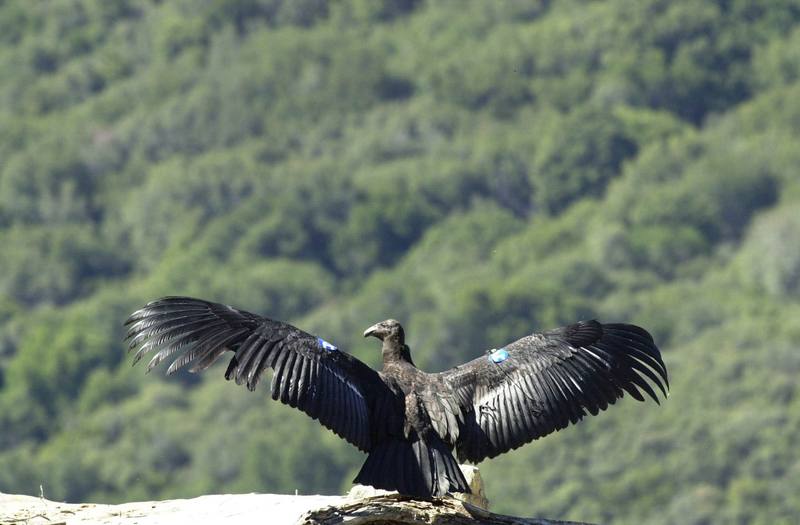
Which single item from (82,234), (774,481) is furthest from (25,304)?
(774,481)

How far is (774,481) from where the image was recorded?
187ft

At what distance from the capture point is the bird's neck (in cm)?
1370

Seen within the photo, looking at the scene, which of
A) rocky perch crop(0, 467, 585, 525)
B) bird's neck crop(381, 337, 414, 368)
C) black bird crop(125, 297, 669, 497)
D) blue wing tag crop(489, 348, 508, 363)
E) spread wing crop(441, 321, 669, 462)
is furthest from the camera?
bird's neck crop(381, 337, 414, 368)

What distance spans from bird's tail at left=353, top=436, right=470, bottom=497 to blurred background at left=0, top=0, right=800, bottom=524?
40201mm

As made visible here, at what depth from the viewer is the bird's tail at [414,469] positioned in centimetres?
1273

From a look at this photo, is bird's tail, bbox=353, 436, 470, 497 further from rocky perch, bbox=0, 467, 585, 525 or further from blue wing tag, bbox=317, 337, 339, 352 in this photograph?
blue wing tag, bbox=317, 337, 339, 352

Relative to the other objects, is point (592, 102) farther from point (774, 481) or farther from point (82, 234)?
point (774, 481)

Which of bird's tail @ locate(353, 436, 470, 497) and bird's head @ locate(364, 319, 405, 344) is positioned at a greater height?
bird's head @ locate(364, 319, 405, 344)

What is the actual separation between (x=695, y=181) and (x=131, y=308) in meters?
25.2

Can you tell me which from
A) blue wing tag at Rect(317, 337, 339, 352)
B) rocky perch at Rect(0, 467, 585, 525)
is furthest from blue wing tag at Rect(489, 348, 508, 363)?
blue wing tag at Rect(317, 337, 339, 352)

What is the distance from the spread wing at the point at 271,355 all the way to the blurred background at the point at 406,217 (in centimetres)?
4022

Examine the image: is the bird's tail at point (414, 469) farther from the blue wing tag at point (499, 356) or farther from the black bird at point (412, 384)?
the blue wing tag at point (499, 356)

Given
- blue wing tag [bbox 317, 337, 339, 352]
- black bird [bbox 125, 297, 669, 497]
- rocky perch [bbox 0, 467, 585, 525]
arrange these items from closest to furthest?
1. rocky perch [bbox 0, 467, 585, 525]
2. black bird [bbox 125, 297, 669, 497]
3. blue wing tag [bbox 317, 337, 339, 352]

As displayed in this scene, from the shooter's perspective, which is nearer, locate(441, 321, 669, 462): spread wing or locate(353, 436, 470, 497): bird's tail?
locate(353, 436, 470, 497): bird's tail
